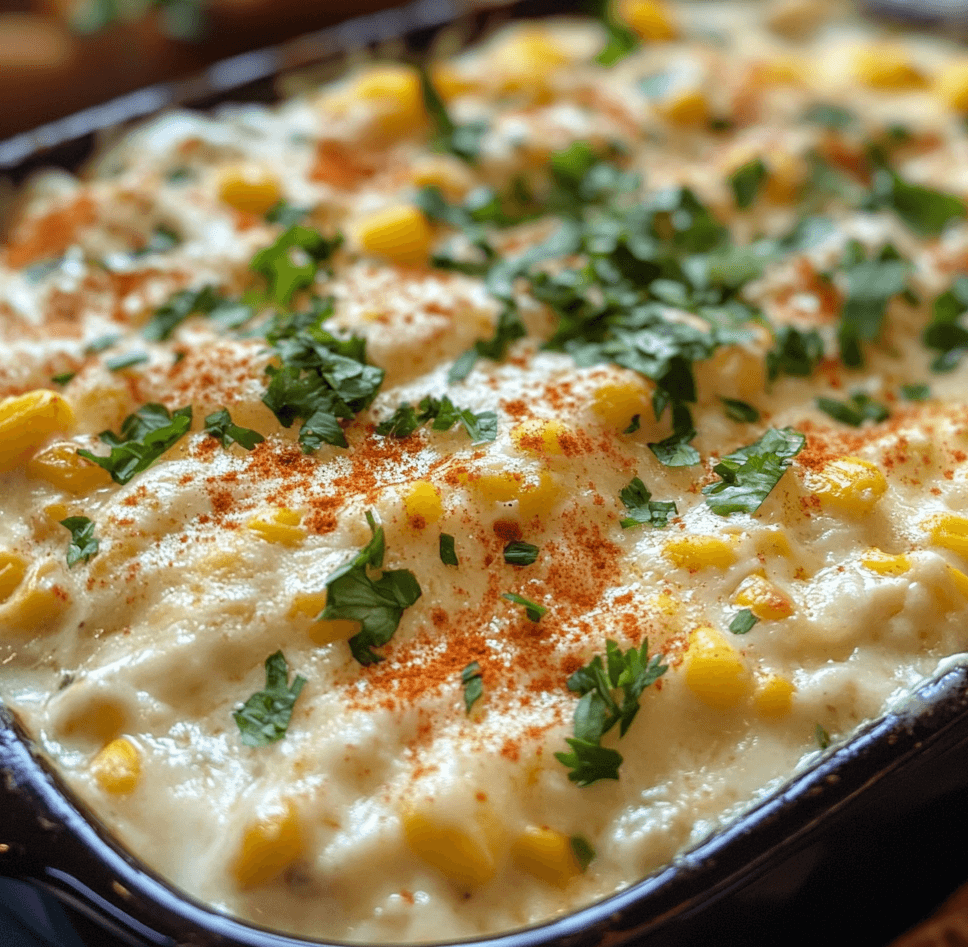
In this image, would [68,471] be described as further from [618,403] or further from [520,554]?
[618,403]

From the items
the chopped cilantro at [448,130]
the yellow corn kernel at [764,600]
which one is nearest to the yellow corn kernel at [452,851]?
the yellow corn kernel at [764,600]

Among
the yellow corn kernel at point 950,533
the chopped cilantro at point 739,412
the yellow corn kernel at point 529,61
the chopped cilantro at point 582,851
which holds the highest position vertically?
the yellow corn kernel at point 529,61

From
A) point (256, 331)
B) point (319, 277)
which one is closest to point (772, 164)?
point (319, 277)

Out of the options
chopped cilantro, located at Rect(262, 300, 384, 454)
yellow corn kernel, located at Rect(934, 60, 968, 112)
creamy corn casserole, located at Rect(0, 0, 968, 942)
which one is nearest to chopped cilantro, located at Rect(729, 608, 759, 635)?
creamy corn casserole, located at Rect(0, 0, 968, 942)

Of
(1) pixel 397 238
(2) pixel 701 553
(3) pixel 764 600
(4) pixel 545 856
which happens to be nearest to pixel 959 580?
(3) pixel 764 600

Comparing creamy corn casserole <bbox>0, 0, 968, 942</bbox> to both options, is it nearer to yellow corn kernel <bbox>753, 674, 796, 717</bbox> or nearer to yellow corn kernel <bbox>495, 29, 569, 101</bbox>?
yellow corn kernel <bbox>753, 674, 796, 717</bbox>

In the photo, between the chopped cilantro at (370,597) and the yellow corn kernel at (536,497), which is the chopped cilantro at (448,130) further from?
the chopped cilantro at (370,597)

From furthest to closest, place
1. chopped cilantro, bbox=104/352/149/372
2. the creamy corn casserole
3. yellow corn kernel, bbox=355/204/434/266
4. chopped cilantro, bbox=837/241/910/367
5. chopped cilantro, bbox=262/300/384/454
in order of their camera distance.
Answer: yellow corn kernel, bbox=355/204/434/266, chopped cilantro, bbox=837/241/910/367, chopped cilantro, bbox=104/352/149/372, chopped cilantro, bbox=262/300/384/454, the creamy corn casserole
